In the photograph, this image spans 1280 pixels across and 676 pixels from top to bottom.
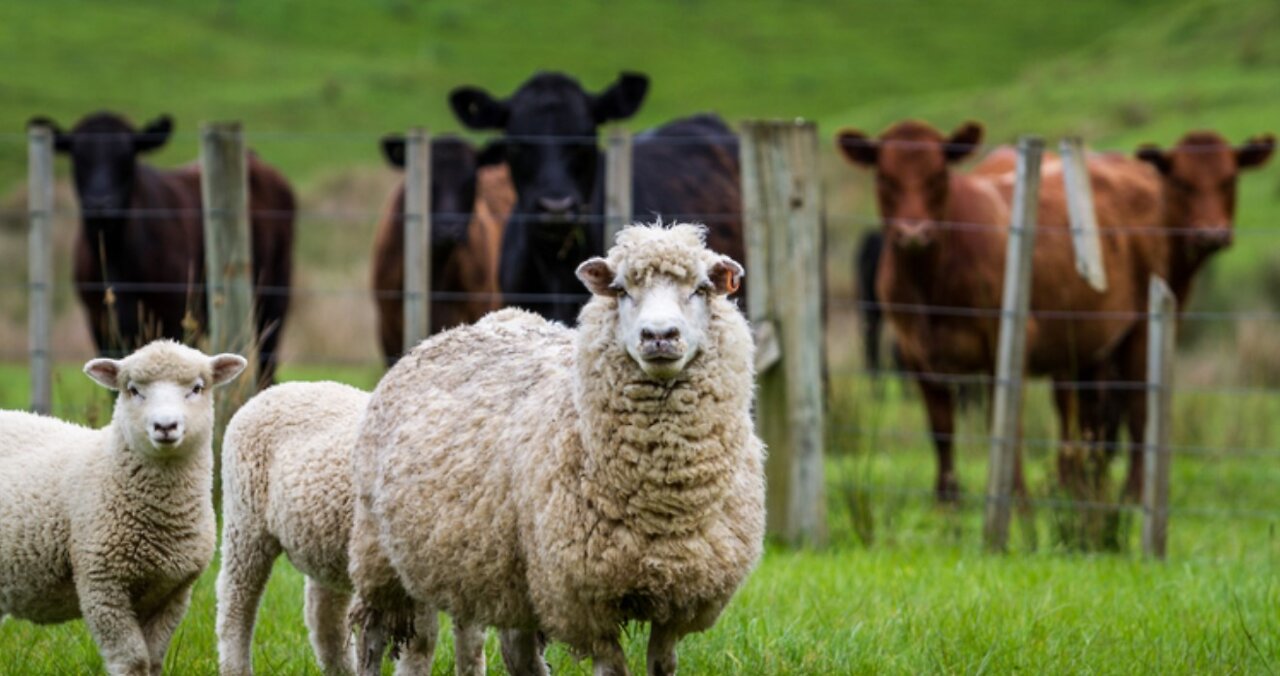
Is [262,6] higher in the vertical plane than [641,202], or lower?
higher

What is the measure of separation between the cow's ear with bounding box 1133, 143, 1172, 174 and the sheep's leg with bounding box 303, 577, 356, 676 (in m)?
7.80

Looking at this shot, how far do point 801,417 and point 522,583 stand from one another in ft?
12.7

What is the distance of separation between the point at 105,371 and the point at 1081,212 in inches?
209

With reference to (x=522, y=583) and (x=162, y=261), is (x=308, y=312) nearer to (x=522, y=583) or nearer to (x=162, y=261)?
(x=162, y=261)

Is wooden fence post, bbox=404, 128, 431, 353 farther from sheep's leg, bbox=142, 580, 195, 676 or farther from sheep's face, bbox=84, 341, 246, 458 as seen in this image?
sheep's leg, bbox=142, 580, 195, 676

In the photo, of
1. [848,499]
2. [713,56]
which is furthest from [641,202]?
[713,56]

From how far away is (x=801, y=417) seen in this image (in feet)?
28.4

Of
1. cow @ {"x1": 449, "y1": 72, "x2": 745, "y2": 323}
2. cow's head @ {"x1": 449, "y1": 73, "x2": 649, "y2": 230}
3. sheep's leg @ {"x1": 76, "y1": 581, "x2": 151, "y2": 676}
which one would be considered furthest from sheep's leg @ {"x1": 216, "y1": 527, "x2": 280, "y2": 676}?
cow's head @ {"x1": 449, "y1": 73, "x2": 649, "y2": 230}

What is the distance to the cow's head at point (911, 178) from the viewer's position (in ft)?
35.2

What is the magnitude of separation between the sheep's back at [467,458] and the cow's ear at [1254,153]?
6884mm

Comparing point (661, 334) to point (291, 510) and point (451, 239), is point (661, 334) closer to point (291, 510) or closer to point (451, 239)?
point (291, 510)

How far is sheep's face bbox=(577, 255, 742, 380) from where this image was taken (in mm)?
4621

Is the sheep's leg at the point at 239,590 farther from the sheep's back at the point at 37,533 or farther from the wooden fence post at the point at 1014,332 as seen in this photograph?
the wooden fence post at the point at 1014,332

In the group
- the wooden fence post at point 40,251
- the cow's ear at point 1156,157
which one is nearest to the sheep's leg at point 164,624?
the wooden fence post at point 40,251
